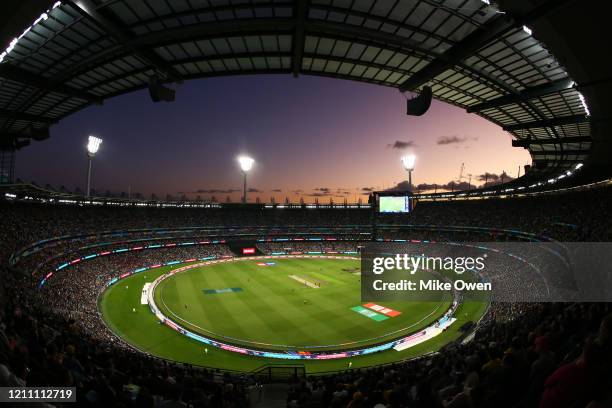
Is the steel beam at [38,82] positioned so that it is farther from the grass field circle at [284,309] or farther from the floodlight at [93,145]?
the floodlight at [93,145]

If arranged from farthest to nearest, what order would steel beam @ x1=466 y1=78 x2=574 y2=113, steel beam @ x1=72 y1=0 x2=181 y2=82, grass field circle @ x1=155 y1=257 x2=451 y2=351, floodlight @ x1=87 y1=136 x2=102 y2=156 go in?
floodlight @ x1=87 y1=136 x2=102 y2=156 → grass field circle @ x1=155 y1=257 x2=451 y2=351 → steel beam @ x1=466 y1=78 x2=574 y2=113 → steel beam @ x1=72 y1=0 x2=181 y2=82

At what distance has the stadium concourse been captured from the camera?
183 inches

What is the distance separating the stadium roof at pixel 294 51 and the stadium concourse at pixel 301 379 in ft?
31.8

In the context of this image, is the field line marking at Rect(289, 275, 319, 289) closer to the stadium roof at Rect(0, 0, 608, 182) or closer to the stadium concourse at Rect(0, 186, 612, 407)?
the stadium concourse at Rect(0, 186, 612, 407)

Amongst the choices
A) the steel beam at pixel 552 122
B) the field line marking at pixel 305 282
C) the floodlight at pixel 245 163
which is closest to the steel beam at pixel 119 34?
the steel beam at pixel 552 122

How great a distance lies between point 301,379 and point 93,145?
4478 centimetres

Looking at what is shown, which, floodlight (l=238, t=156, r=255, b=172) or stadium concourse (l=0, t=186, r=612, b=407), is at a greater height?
floodlight (l=238, t=156, r=255, b=172)

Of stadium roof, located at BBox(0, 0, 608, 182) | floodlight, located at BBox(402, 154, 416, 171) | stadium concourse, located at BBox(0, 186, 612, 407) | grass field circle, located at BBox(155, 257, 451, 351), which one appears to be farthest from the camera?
floodlight, located at BBox(402, 154, 416, 171)

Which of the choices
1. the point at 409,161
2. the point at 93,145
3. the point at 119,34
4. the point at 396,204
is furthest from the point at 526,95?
the point at 93,145

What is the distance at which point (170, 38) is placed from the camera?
53.1 feet

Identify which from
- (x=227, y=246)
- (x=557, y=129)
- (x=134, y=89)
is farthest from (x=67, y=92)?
(x=227, y=246)

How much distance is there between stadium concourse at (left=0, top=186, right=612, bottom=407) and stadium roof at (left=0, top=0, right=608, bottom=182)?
969cm

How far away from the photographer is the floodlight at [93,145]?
44291 millimetres

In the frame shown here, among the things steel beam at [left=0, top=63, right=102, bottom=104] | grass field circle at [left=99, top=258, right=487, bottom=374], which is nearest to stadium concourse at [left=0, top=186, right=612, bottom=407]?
grass field circle at [left=99, top=258, right=487, bottom=374]
